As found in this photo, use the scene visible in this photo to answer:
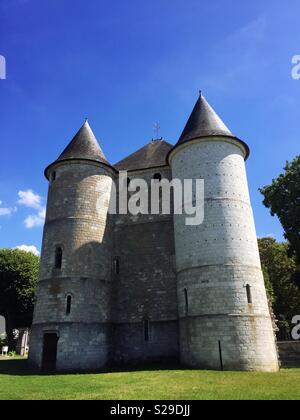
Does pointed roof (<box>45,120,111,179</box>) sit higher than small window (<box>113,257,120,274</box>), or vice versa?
pointed roof (<box>45,120,111,179</box>)

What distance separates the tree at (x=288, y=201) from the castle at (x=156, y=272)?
4.01 m

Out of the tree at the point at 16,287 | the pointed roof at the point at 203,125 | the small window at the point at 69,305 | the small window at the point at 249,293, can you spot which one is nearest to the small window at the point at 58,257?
the small window at the point at 69,305

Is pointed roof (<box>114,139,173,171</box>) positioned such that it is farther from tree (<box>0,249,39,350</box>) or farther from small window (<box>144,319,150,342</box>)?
tree (<box>0,249,39,350</box>)

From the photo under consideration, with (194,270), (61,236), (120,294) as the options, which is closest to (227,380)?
(194,270)

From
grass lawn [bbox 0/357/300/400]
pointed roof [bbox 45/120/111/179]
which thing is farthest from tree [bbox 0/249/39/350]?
grass lawn [bbox 0/357/300/400]

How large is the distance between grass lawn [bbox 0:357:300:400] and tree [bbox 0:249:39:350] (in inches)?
748

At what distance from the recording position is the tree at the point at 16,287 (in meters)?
32.3

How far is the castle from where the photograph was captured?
15773mm

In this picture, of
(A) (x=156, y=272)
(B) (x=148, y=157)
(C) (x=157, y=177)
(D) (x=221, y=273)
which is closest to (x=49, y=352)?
(A) (x=156, y=272)

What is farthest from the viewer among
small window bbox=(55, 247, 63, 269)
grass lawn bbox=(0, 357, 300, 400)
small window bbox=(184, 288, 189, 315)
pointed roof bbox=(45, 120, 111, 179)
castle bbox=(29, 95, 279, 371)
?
pointed roof bbox=(45, 120, 111, 179)

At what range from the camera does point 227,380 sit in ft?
39.5

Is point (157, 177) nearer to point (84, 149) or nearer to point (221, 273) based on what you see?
point (84, 149)

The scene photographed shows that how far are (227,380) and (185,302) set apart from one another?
5198 mm

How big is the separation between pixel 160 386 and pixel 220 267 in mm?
6849
